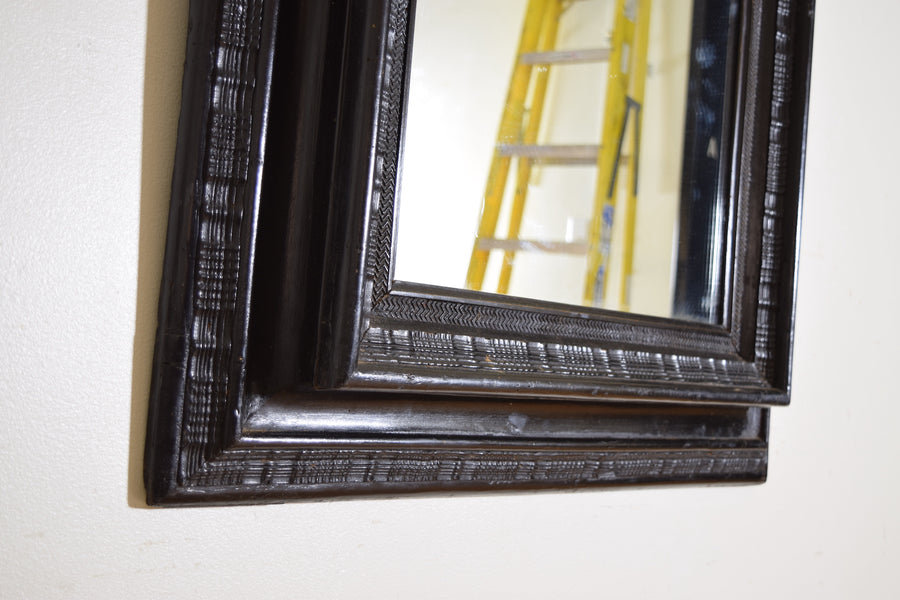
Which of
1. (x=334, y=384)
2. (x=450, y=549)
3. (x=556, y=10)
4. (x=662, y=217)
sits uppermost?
(x=556, y=10)

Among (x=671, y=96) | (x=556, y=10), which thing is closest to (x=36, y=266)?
(x=556, y=10)

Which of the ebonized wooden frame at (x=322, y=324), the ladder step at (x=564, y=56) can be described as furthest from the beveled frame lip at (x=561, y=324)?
the ladder step at (x=564, y=56)

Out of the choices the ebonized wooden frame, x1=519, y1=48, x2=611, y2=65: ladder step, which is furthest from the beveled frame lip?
x1=519, y1=48, x2=611, y2=65: ladder step

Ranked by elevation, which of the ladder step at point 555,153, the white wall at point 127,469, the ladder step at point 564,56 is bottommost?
the white wall at point 127,469

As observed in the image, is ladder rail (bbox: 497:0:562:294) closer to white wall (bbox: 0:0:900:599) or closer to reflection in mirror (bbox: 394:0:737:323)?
reflection in mirror (bbox: 394:0:737:323)

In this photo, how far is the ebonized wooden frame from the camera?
47 cm

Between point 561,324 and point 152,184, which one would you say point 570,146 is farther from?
point 152,184

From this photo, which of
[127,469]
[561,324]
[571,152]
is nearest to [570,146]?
[571,152]

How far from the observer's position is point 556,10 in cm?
65

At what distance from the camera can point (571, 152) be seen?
2.15 ft

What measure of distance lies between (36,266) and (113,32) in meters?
0.12

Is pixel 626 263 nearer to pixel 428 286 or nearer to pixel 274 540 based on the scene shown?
pixel 428 286

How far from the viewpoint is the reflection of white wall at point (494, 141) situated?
0.55 metres

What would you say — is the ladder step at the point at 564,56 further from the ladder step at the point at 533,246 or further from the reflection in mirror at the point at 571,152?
the ladder step at the point at 533,246
